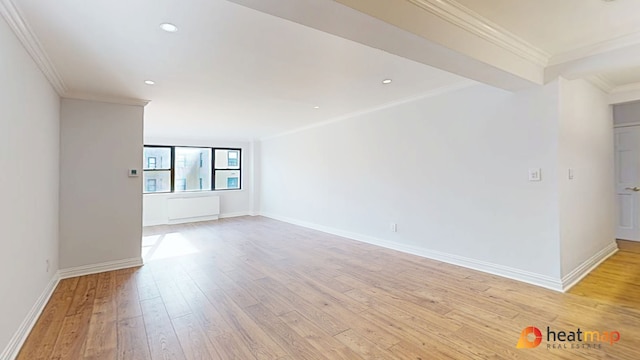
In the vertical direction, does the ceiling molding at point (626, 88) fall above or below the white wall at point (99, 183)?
above

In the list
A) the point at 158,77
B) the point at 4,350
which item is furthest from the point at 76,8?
the point at 4,350

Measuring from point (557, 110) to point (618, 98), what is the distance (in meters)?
1.95

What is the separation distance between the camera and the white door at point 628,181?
4.69 meters

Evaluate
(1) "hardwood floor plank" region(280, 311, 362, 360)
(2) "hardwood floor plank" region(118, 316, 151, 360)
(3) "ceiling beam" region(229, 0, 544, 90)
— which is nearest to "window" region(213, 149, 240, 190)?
(2) "hardwood floor plank" region(118, 316, 151, 360)

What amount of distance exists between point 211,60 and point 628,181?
659 centimetres

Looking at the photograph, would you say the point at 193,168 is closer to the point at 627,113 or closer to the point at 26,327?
the point at 26,327

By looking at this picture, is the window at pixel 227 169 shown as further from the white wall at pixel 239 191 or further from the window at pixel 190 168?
the white wall at pixel 239 191

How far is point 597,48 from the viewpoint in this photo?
2539mm

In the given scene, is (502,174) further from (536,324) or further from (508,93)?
(536,324)

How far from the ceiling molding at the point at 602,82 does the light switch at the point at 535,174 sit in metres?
1.36

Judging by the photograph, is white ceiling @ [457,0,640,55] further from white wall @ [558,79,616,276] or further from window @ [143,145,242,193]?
window @ [143,145,242,193]

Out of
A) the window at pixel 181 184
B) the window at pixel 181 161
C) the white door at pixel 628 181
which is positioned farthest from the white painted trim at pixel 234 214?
the white door at pixel 628 181

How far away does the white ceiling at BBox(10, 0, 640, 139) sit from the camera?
1778 millimetres

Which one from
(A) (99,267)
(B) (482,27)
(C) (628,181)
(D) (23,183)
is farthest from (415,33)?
(C) (628,181)
